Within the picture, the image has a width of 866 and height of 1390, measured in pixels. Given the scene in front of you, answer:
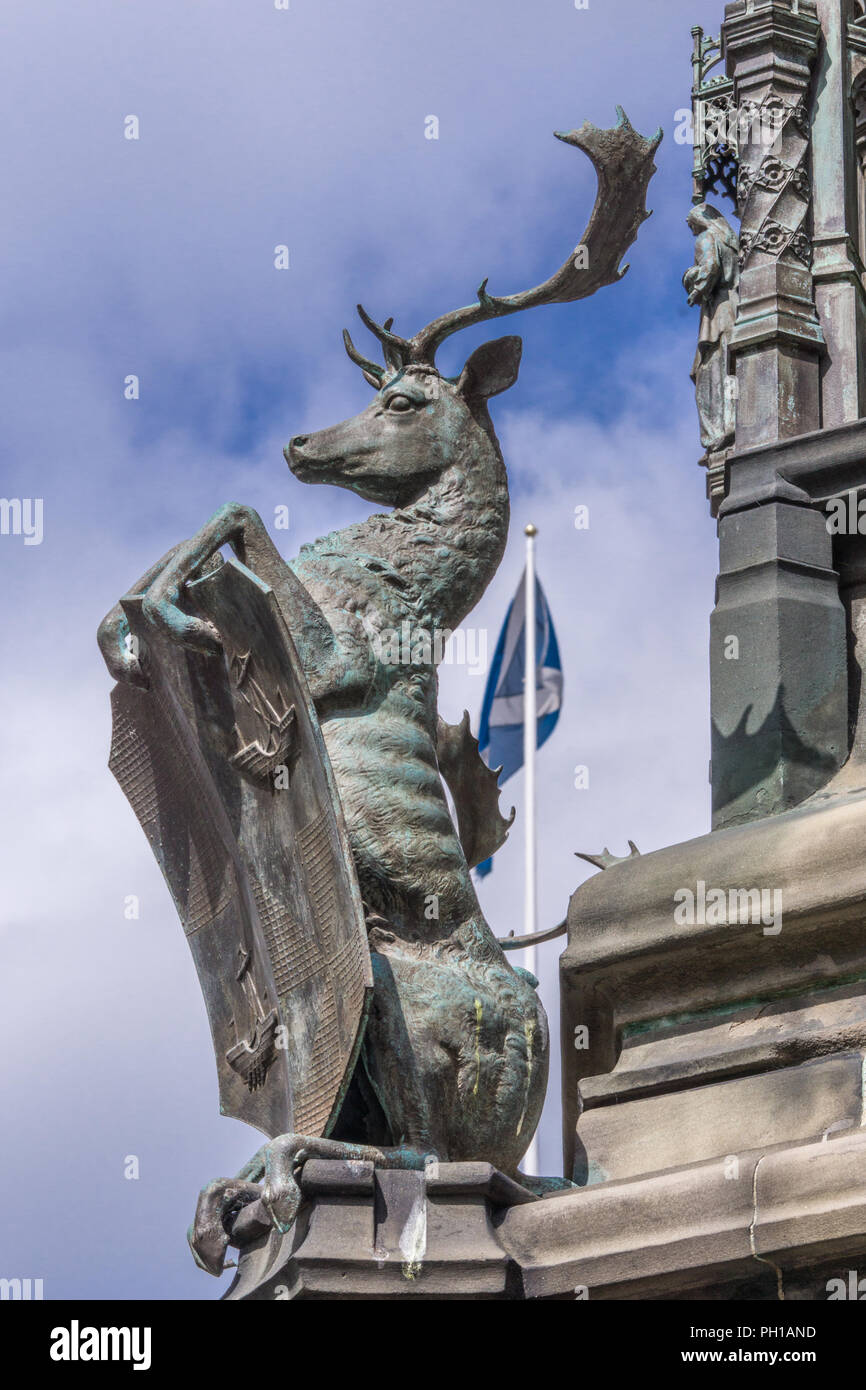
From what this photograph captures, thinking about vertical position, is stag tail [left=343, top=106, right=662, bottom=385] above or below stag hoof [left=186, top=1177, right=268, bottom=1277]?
above

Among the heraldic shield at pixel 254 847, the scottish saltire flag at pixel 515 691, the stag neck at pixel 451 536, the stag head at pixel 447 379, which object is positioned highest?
the scottish saltire flag at pixel 515 691

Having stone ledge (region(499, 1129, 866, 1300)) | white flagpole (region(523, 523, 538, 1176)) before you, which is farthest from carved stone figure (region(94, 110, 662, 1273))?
white flagpole (region(523, 523, 538, 1176))

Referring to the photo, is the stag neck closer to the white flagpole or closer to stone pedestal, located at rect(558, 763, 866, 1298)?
stone pedestal, located at rect(558, 763, 866, 1298)

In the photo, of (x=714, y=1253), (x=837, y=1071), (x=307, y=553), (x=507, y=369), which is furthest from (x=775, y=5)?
(x=714, y=1253)

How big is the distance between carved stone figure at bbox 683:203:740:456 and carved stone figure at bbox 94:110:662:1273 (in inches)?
38.7

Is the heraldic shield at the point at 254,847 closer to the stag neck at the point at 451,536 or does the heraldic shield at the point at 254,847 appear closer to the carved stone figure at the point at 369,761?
the carved stone figure at the point at 369,761

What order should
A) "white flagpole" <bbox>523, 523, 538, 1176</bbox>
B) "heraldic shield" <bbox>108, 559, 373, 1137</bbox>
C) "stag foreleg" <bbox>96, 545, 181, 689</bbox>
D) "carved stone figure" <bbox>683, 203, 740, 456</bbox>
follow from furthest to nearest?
1. "white flagpole" <bbox>523, 523, 538, 1176</bbox>
2. "carved stone figure" <bbox>683, 203, 740, 456</bbox>
3. "stag foreleg" <bbox>96, 545, 181, 689</bbox>
4. "heraldic shield" <bbox>108, 559, 373, 1137</bbox>

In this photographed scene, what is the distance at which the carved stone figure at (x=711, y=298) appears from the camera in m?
11.0

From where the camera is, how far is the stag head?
996 centimetres

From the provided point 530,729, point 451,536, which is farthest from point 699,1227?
point 530,729

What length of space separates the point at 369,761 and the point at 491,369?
174 cm

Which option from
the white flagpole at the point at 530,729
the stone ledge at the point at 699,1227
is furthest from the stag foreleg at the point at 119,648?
the white flagpole at the point at 530,729

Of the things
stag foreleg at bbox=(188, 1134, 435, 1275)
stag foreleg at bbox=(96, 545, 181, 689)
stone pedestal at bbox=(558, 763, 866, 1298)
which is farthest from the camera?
stag foreleg at bbox=(96, 545, 181, 689)
